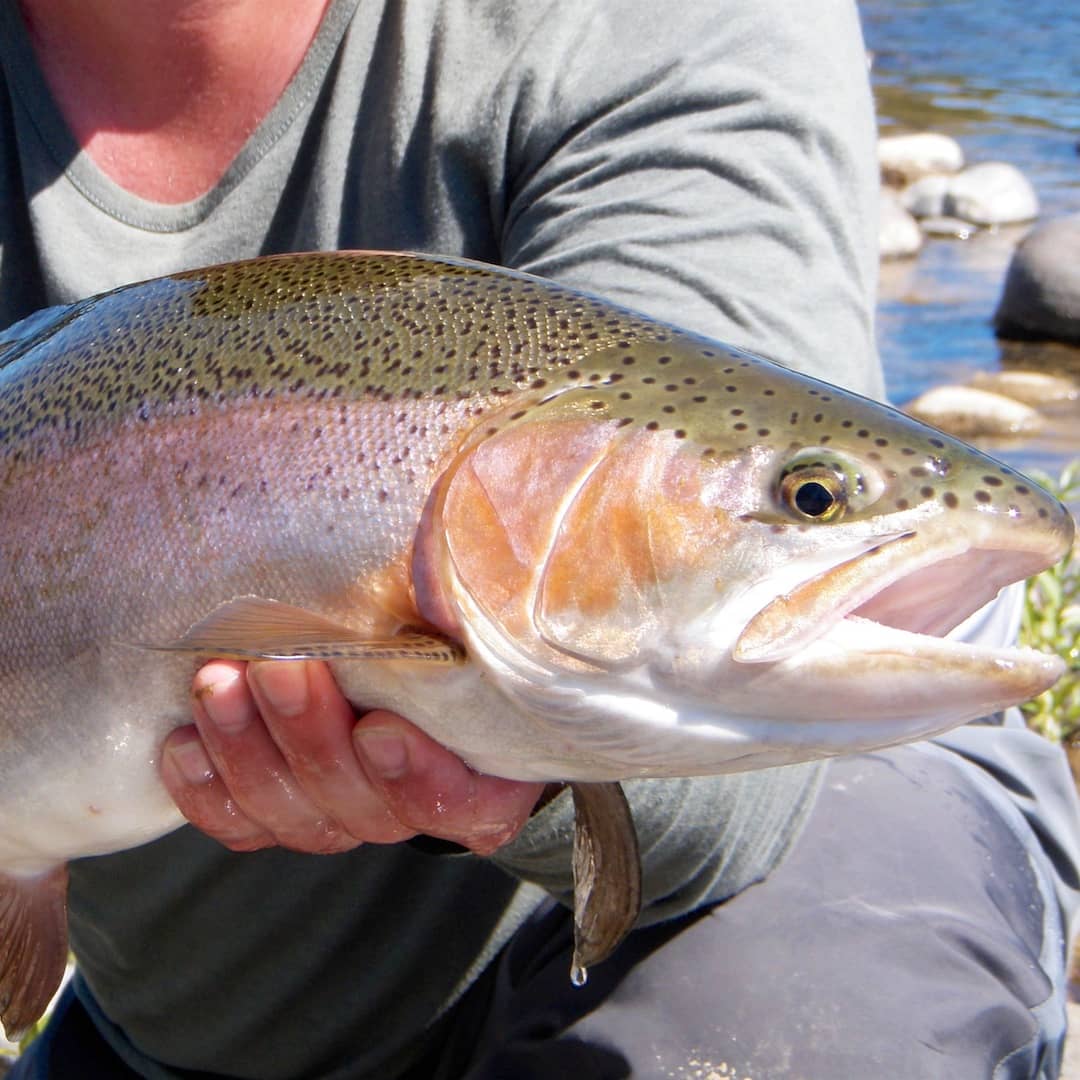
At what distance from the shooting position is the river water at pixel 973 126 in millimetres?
A: 8867

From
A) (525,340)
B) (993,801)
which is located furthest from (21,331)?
(993,801)

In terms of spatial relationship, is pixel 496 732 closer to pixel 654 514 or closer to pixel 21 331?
pixel 654 514

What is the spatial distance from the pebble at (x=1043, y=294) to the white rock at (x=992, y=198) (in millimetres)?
2267

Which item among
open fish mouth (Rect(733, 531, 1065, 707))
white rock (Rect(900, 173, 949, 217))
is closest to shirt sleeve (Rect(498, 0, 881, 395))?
open fish mouth (Rect(733, 531, 1065, 707))

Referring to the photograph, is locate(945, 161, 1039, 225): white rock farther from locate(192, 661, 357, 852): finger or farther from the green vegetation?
locate(192, 661, 357, 852): finger

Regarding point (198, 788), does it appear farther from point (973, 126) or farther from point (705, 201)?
point (973, 126)

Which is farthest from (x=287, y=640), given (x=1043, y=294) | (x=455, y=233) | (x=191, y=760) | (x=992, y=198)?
(x=992, y=198)

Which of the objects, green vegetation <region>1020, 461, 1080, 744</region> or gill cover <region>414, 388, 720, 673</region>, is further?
green vegetation <region>1020, 461, 1080, 744</region>

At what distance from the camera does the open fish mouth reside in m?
1.42

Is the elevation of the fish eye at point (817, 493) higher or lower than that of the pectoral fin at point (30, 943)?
higher

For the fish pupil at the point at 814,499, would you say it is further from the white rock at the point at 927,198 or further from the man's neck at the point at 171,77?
the white rock at the point at 927,198

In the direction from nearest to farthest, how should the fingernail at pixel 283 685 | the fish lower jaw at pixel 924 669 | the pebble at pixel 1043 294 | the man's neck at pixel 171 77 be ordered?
the fish lower jaw at pixel 924 669 → the fingernail at pixel 283 685 → the man's neck at pixel 171 77 → the pebble at pixel 1043 294

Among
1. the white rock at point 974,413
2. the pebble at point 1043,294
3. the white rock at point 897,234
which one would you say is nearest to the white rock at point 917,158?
the white rock at point 897,234


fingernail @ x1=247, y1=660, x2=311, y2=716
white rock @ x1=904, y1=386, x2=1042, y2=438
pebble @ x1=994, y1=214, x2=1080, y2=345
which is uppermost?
fingernail @ x1=247, y1=660, x2=311, y2=716
